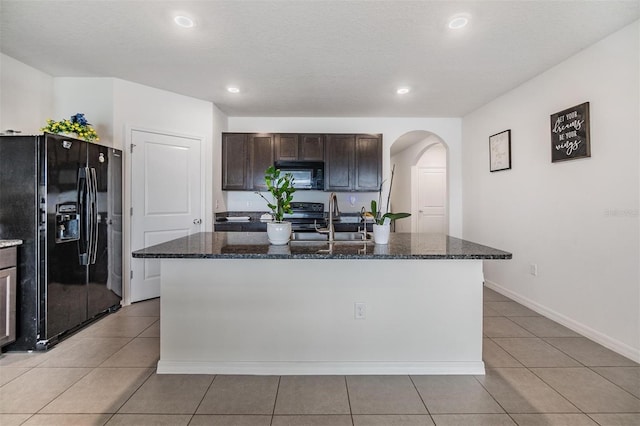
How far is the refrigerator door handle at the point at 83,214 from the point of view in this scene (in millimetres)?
2709

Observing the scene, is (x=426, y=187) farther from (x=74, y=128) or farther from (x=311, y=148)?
(x=74, y=128)

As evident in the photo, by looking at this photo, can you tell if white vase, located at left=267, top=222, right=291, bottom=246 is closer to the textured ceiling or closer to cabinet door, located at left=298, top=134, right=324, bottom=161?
the textured ceiling

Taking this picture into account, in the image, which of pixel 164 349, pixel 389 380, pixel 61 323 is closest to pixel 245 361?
pixel 164 349

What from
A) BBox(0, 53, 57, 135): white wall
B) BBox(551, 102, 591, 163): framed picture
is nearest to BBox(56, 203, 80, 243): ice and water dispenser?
BBox(0, 53, 57, 135): white wall

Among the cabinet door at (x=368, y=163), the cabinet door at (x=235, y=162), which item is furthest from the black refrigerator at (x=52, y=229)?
the cabinet door at (x=368, y=163)

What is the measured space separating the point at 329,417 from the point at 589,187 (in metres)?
2.79

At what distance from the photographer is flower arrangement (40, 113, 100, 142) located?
2.72 m

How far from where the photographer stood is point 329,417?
62.7 inches

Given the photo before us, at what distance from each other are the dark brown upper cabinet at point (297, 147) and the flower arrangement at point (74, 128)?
7.52 ft

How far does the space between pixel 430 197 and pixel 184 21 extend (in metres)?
6.09

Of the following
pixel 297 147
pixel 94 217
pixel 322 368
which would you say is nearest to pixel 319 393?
pixel 322 368

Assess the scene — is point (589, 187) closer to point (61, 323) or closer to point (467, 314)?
point (467, 314)

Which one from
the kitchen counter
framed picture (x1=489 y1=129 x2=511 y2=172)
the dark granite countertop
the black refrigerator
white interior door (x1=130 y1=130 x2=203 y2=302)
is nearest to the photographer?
the dark granite countertop

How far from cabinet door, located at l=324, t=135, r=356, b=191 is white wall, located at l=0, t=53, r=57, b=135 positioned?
3.34 m
